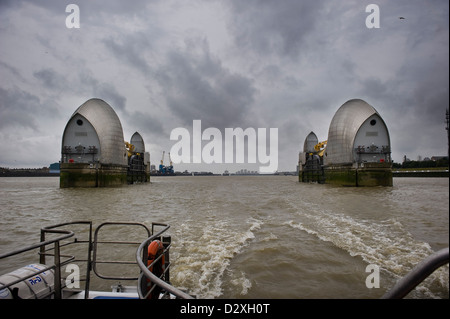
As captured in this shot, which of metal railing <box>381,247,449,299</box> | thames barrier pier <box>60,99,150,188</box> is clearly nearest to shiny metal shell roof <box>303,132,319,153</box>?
thames barrier pier <box>60,99,150,188</box>

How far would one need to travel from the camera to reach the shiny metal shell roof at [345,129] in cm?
3622

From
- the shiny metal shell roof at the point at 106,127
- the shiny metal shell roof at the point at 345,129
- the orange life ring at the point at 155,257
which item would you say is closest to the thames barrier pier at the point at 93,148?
the shiny metal shell roof at the point at 106,127

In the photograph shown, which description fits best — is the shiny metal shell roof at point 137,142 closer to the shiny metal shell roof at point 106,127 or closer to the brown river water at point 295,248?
the shiny metal shell roof at point 106,127

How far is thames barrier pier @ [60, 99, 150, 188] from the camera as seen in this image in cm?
3133

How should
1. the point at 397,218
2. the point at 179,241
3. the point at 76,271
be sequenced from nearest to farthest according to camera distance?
1. the point at 76,271
2. the point at 179,241
3. the point at 397,218

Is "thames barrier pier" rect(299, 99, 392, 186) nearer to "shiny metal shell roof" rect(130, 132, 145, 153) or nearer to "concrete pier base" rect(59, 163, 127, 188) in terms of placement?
"concrete pier base" rect(59, 163, 127, 188)

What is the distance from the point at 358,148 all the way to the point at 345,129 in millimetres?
4098

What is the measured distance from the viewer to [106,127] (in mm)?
37125

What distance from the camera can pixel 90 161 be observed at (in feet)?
112

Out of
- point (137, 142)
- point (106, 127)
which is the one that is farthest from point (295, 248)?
point (137, 142)

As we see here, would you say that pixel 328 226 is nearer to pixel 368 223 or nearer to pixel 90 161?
pixel 368 223
